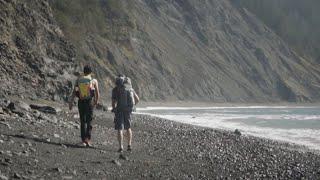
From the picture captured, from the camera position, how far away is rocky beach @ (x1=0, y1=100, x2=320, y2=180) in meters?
11.3

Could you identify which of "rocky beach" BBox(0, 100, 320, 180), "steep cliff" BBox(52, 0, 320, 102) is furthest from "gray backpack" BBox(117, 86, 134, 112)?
"steep cliff" BBox(52, 0, 320, 102)

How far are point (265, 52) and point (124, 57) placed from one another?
57.9 m

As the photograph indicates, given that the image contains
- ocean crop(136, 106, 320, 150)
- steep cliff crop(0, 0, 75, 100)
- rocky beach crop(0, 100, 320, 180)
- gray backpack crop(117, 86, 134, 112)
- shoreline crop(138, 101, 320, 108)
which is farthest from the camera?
shoreline crop(138, 101, 320, 108)

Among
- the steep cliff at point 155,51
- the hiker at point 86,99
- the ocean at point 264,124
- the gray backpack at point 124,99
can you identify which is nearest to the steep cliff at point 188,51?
the steep cliff at point 155,51

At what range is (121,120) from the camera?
1497 centimetres

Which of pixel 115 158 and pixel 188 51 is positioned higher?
pixel 188 51

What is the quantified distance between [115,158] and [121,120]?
66.0 inches

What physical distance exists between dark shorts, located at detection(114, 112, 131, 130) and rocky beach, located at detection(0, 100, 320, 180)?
66cm

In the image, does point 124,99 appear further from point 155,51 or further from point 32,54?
point 155,51

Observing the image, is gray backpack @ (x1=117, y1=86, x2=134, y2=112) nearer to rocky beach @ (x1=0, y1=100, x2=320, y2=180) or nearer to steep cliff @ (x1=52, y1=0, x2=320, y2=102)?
rocky beach @ (x1=0, y1=100, x2=320, y2=180)

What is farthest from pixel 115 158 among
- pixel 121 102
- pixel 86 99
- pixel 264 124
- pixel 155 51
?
pixel 155 51

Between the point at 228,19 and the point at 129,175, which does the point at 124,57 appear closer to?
the point at 228,19

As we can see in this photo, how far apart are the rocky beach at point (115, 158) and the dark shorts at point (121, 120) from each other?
657 mm

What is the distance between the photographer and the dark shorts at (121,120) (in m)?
15.0
